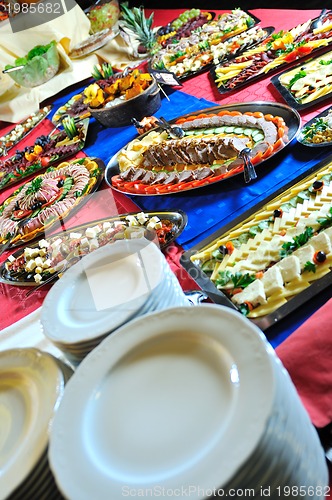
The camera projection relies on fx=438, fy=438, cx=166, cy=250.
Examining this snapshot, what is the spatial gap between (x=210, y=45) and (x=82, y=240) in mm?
2272

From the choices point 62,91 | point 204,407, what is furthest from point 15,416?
point 62,91

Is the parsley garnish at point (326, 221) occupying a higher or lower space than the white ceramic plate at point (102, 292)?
lower

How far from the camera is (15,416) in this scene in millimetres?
769

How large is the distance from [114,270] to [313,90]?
153 cm

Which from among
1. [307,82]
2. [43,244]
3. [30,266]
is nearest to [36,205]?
[43,244]

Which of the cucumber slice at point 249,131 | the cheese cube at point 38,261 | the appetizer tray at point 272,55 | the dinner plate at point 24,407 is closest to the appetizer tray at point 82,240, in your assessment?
the cheese cube at point 38,261

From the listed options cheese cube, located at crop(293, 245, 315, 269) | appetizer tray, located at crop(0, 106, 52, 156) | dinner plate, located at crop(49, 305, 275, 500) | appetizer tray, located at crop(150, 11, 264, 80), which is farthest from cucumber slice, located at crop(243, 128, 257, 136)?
appetizer tray, located at crop(0, 106, 52, 156)

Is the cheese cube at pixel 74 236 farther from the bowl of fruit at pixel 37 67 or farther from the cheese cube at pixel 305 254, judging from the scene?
the bowl of fruit at pixel 37 67

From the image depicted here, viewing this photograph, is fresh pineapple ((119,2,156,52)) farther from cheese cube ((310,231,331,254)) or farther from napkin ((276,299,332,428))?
napkin ((276,299,332,428))

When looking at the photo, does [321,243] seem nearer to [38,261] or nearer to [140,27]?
[38,261]

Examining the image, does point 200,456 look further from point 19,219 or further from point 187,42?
point 187,42

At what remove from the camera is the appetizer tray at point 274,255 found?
3.74ft

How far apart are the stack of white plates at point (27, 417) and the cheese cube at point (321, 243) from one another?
2.42ft

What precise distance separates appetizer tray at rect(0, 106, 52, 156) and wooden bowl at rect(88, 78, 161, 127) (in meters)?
1.07
